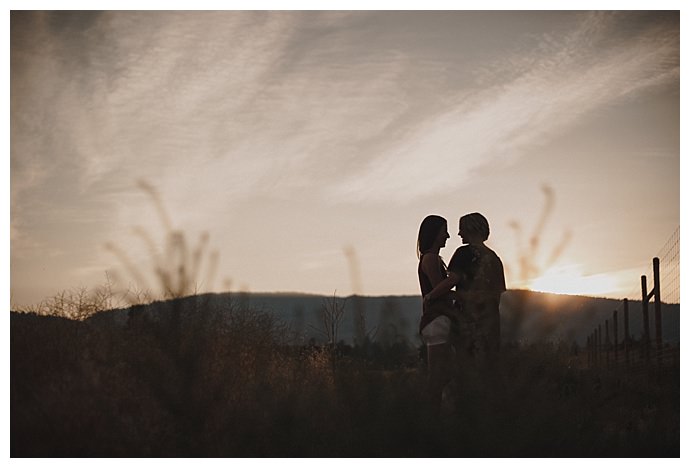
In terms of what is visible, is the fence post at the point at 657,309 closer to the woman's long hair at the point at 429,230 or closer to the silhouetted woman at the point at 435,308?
the silhouetted woman at the point at 435,308

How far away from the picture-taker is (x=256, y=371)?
22.9ft

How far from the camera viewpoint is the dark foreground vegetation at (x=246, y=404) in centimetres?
553

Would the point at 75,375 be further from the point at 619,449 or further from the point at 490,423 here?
the point at 619,449

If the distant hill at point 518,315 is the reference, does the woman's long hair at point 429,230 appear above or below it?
above

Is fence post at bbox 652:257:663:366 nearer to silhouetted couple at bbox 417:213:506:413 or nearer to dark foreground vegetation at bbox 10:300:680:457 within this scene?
dark foreground vegetation at bbox 10:300:680:457

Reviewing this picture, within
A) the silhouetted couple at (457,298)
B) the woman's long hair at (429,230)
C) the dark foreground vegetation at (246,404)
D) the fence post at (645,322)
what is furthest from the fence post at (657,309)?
the woman's long hair at (429,230)

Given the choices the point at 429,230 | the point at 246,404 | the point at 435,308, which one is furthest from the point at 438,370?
the point at 246,404

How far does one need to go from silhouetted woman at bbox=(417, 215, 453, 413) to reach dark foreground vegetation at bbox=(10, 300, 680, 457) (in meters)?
0.17

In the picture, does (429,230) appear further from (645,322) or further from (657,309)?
(645,322)

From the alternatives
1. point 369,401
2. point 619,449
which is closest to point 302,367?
point 369,401

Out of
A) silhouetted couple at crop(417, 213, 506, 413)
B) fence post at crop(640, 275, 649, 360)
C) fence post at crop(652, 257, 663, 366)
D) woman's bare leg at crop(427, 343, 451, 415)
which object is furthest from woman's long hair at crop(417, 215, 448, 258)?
fence post at crop(640, 275, 649, 360)

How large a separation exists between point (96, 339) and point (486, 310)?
375 cm

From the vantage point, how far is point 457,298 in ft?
19.4
